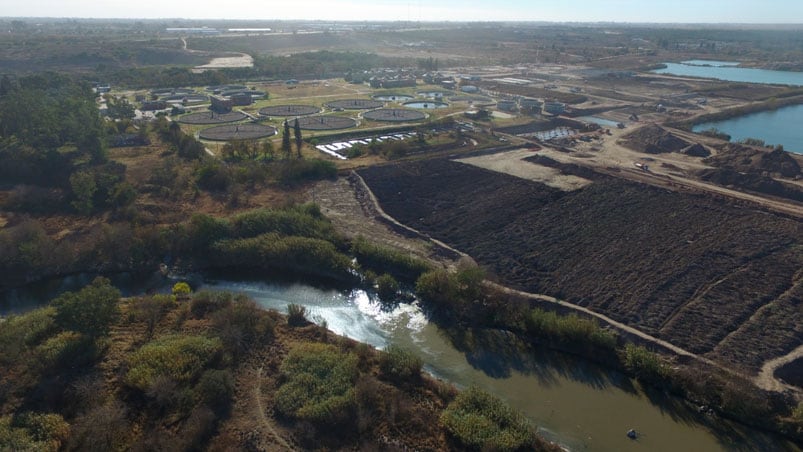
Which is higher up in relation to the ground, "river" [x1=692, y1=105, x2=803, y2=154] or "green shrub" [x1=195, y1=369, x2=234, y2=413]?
"river" [x1=692, y1=105, x2=803, y2=154]

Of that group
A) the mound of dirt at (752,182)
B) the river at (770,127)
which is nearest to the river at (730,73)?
the river at (770,127)

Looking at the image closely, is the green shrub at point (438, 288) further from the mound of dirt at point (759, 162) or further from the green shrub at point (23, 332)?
the mound of dirt at point (759, 162)

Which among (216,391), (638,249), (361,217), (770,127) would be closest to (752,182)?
(638,249)

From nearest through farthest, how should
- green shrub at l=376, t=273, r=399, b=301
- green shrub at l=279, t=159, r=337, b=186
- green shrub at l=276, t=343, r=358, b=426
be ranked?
green shrub at l=276, t=343, r=358, b=426 → green shrub at l=376, t=273, r=399, b=301 → green shrub at l=279, t=159, r=337, b=186

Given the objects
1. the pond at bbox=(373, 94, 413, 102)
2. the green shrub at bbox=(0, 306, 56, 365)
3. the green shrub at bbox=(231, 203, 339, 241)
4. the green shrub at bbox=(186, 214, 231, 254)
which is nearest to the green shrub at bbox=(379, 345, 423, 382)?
the green shrub at bbox=(231, 203, 339, 241)

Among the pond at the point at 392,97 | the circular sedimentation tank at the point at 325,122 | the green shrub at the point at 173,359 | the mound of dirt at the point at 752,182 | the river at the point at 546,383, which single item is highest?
the mound of dirt at the point at 752,182

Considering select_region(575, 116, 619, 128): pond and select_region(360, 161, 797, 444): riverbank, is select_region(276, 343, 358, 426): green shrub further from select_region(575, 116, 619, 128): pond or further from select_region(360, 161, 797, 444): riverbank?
select_region(575, 116, 619, 128): pond

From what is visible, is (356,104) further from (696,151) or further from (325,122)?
(696,151)

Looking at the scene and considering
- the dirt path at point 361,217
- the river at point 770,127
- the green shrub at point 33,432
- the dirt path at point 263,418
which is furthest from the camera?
the river at point 770,127
